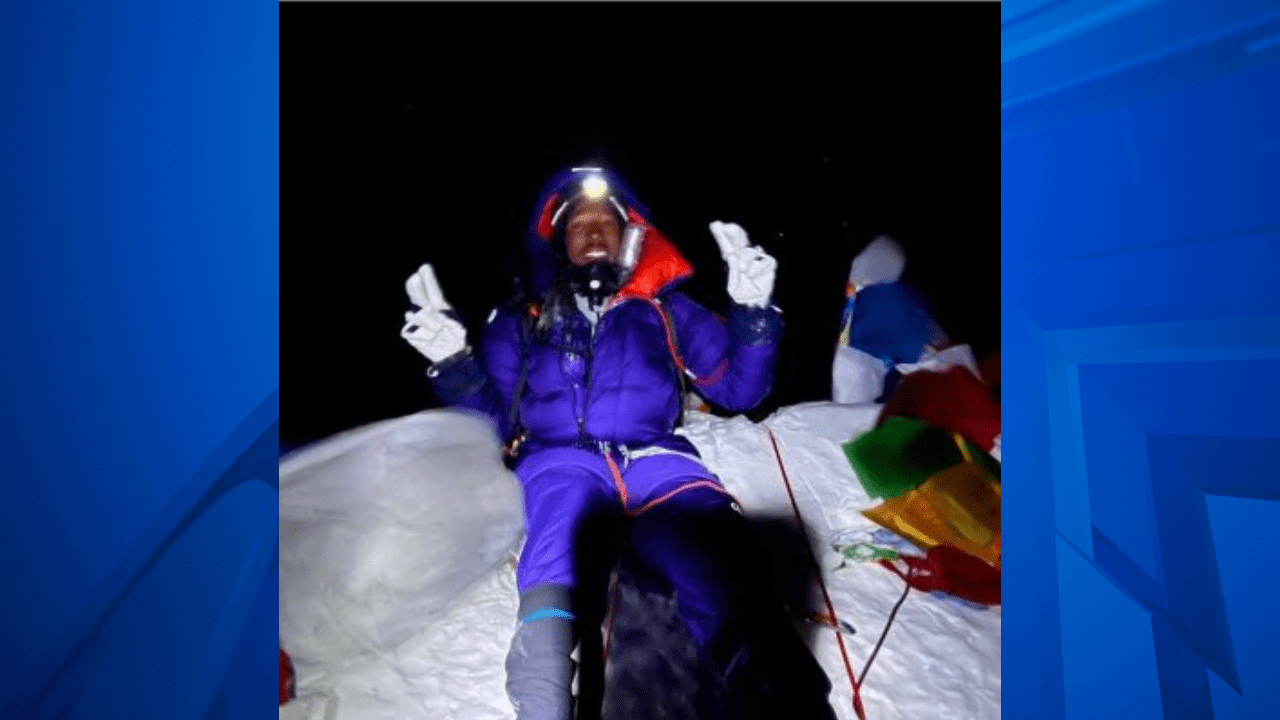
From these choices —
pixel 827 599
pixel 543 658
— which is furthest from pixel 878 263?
pixel 543 658

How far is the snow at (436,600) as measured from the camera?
97 cm

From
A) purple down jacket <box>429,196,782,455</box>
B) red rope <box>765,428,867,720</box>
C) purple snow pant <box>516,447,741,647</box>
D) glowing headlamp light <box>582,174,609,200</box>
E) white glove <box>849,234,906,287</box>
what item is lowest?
red rope <box>765,428,867,720</box>

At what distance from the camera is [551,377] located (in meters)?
1.35

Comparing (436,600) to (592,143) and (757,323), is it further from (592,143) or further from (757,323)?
(592,143)

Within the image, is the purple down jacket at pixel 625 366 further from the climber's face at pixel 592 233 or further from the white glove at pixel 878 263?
the white glove at pixel 878 263

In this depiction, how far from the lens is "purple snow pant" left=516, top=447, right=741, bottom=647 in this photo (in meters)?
0.99

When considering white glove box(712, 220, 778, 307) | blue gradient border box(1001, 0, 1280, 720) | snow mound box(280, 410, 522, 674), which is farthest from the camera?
white glove box(712, 220, 778, 307)

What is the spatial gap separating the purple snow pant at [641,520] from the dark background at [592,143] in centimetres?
38

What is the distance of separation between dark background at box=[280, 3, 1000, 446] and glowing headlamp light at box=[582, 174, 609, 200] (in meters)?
0.06

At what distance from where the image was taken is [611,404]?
4.29 ft

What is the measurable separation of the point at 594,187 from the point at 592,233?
3.9 inches

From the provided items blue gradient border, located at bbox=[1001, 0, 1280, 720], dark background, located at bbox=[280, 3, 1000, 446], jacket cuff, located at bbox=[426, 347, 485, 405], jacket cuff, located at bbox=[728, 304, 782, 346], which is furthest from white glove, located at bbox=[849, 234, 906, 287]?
jacket cuff, located at bbox=[426, 347, 485, 405]

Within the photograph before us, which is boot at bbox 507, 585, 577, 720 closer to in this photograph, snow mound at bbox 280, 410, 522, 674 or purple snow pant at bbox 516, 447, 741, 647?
purple snow pant at bbox 516, 447, 741, 647

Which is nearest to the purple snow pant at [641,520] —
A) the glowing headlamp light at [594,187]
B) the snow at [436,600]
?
the snow at [436,600]
